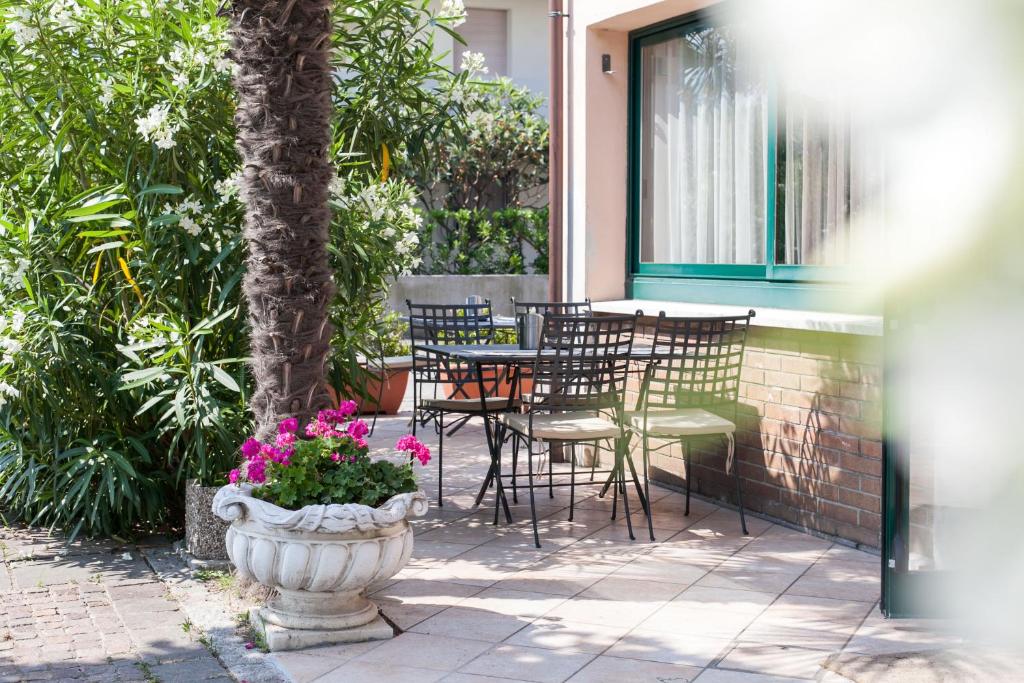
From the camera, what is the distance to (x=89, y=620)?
4520mm

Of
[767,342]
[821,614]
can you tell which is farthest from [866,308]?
[767,342]

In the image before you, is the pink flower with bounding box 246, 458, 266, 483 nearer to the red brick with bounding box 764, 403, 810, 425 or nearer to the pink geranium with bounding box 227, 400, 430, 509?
the pink geranium with bounding box 227, 400, 430, 509

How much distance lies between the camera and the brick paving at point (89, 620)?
13.0 ft

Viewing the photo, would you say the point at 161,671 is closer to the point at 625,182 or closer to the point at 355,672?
the point at 355,672

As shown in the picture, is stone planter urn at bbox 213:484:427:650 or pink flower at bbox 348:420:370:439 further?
pink flower at bbox 348:420:370:439

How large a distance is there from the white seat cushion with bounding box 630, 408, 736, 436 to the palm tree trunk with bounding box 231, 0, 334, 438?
6.73ft

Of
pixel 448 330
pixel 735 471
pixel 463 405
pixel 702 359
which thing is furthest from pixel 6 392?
pixel 735 471

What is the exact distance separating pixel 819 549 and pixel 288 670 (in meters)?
2.92

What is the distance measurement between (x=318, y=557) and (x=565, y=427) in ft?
6.89

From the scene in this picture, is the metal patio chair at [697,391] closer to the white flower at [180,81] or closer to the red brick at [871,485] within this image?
the red brick at [871,485]

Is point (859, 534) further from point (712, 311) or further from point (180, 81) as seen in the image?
point (180, 81)

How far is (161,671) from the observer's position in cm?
394

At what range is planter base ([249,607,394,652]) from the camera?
4.11 metres

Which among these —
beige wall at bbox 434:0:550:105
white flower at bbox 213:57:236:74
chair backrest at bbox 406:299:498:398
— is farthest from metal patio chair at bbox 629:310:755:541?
beige wall at bbox 434:0:550:105
